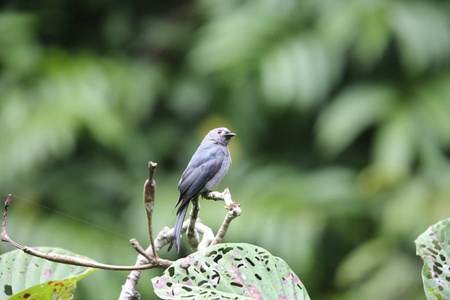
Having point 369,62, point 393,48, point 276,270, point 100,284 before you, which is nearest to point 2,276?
point 276,270

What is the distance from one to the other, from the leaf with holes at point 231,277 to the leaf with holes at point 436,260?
27 cm

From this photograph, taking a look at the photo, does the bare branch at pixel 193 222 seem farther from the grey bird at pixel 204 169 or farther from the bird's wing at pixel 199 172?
the bird's wing at pixel 199 172

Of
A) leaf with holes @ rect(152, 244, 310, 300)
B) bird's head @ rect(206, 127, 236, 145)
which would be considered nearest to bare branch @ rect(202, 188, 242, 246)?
leaf with holes @ rect(152, 244, 310, 300)

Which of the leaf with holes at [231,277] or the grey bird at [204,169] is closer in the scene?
the leaf with holes at [231,277]

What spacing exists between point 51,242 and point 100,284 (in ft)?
1.62

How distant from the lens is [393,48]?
498 cm

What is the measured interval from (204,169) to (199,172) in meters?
0.08

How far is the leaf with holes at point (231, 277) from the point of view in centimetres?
114

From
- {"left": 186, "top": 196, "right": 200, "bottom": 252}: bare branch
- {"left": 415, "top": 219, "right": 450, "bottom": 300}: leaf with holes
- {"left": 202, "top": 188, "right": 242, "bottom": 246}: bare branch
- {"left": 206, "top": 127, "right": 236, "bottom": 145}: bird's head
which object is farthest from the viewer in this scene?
{"left": 206, "top": 127, "right": 236, "bottom": 145}: bird's head

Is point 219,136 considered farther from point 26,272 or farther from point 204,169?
point 26,272

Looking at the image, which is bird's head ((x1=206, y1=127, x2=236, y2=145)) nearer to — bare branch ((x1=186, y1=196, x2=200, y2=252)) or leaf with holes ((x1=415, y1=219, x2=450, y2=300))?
bare branch ((x1=186, y1=196, x2=200, y2=252))

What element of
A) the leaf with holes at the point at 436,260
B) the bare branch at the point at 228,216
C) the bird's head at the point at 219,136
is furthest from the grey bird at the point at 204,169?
the leaf with holes at the point at 436,260

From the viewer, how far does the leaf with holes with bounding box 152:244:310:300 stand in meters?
1.14

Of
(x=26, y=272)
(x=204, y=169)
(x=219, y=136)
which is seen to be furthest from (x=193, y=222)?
(x=219, y=136)
